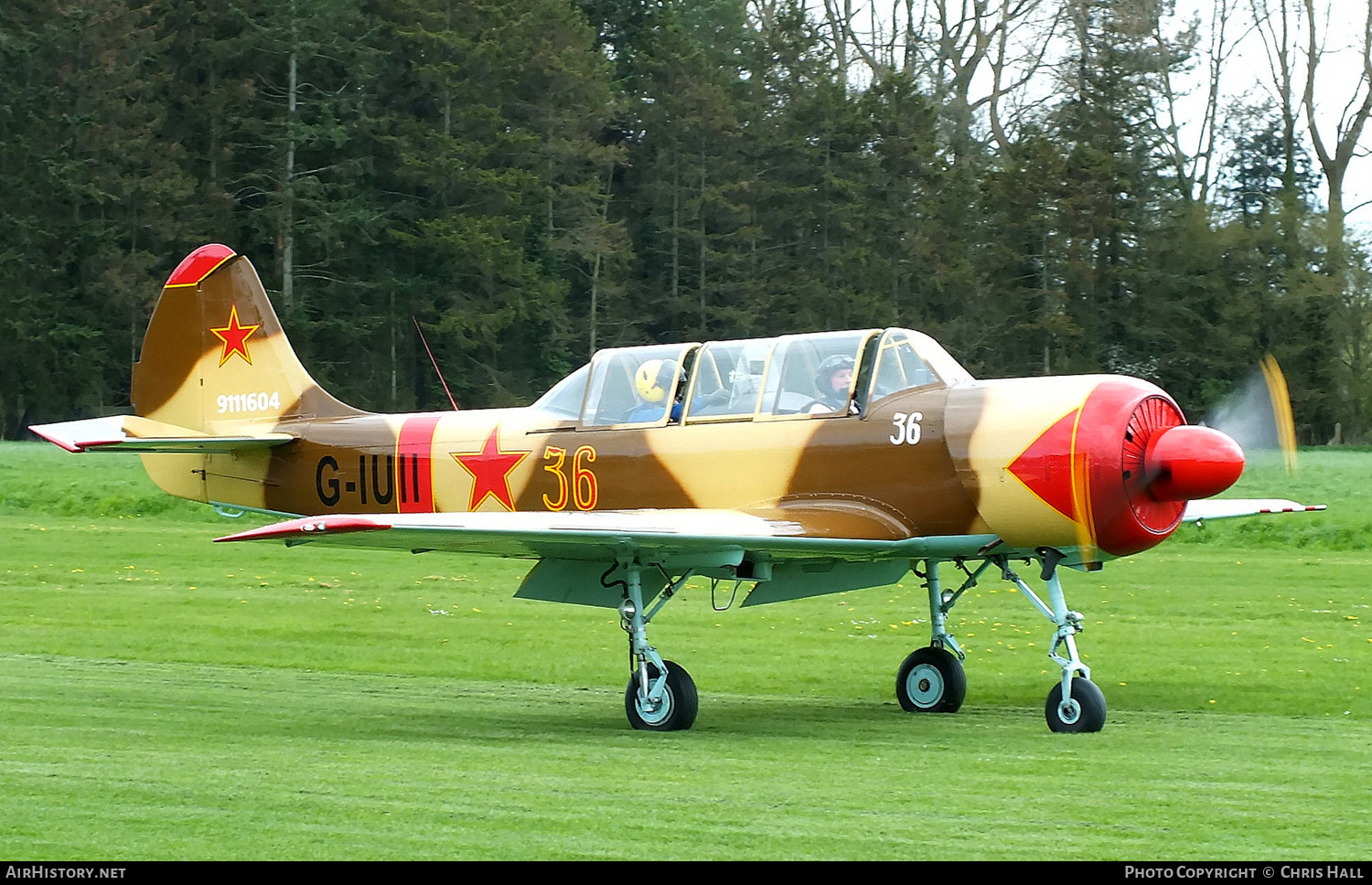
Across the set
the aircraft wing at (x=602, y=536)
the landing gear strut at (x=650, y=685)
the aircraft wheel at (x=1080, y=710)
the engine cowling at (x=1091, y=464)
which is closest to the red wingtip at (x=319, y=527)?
the aircraft wing at (x=602, y=536)

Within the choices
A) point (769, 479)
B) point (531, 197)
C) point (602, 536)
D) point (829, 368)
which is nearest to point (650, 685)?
point (602, 536)

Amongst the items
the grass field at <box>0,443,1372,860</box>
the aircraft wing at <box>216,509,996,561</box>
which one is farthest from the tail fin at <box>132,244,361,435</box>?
the aircraft wing at <box>216,509,996,561</box>

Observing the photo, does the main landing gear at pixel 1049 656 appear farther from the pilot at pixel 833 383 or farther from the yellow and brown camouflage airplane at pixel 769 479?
the pilot at pixel 833 383

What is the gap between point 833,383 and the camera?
37.9 ft

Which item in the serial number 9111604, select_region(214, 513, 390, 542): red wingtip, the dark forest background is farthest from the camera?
the dark forest background

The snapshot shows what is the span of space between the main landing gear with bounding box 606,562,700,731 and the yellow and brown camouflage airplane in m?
0.01

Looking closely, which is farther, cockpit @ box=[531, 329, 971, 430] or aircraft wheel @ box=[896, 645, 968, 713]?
aircraft wheel @ box=[896, 645, 968, 713]

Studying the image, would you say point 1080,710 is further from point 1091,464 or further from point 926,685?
point 926,685

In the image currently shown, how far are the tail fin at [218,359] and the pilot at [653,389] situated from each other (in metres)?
3.53

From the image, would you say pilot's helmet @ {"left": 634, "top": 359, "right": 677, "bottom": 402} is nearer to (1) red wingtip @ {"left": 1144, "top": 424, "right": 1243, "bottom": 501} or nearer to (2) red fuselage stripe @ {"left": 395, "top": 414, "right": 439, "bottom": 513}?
(2) red fuselage stripe @ {"left": 395, "top": 414, "right": 439, "bottom": 513}

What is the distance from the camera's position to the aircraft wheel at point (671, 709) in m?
11.2

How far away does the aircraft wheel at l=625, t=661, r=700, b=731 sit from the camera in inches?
442

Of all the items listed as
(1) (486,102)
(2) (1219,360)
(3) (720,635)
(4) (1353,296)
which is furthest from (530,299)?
(3) (720,635)

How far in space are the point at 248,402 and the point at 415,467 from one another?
7.99ft
